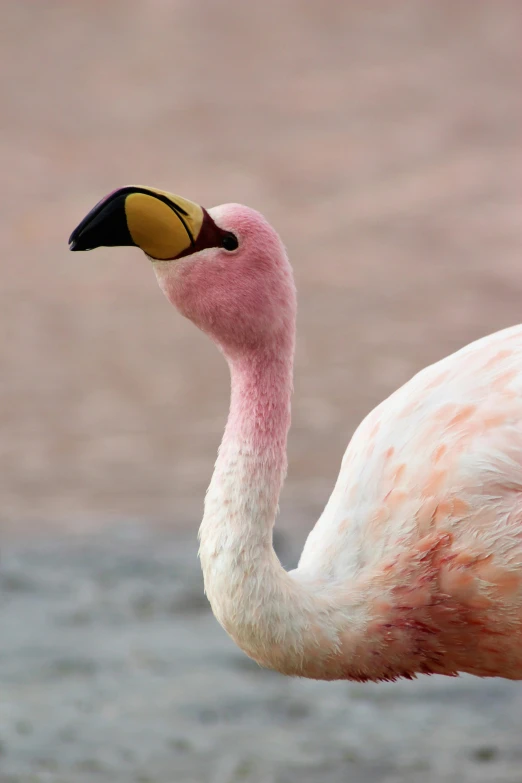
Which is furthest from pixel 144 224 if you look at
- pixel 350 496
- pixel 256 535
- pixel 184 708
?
pixel 184 708

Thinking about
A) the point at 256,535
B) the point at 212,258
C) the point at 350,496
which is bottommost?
the point at 256,535

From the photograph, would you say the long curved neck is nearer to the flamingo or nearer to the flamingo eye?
the flamingo

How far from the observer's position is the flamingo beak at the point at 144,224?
144 inches

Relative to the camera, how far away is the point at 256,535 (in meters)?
3.89

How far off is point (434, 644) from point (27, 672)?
170 inches

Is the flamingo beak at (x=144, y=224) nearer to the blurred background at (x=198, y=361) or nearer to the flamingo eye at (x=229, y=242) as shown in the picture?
the flamingo eye at (x=229, y=242)

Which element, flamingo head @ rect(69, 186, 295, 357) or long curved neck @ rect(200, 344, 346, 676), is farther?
long curved neck @ rect(200, 344, 346, 676)

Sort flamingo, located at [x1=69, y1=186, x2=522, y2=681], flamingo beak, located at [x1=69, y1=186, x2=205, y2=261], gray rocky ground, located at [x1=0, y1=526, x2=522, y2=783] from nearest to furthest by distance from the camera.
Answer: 1. flamingo beak, located at [x1=69, y1=186, x2=205, y2=261]
2. flamingo, located at [x1=69, y1=186, x2=522, y2=681]
3. gray rocky ground, located at [x1=0, y1=526, x2=522, y2=783]

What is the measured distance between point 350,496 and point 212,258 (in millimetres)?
936

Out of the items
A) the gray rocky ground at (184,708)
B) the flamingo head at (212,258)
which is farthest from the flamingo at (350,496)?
the gray rocky ground at (184,708)

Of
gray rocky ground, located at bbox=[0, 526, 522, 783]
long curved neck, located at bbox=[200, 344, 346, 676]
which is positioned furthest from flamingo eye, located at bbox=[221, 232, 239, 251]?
gray rocky ground, located at bbox=[0, 526, 522, 783]

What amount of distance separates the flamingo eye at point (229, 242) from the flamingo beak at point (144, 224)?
70 millimetres

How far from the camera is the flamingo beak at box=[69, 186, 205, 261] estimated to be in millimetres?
3646

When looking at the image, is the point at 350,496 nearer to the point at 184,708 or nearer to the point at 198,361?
the point at 184,708
